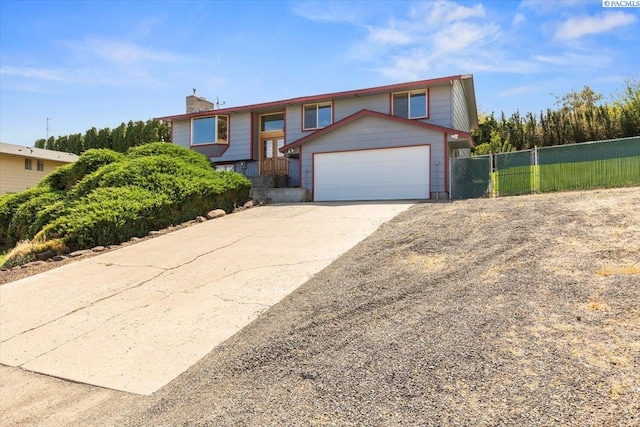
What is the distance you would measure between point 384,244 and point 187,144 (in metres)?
17.4

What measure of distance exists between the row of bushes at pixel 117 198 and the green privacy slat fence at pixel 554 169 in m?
8.62

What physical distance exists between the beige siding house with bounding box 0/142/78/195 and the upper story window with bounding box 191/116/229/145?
1209cm

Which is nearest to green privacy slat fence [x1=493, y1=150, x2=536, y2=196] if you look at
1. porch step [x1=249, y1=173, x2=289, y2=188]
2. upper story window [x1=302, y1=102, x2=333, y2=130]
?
upper story window [x1=302, y1=102, x2=333, y2=130]

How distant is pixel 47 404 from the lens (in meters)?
4.39

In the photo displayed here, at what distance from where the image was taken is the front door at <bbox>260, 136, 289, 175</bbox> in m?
20.8

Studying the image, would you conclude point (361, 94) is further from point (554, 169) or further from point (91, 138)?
point (91, 138)

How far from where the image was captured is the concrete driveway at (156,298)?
523 cm

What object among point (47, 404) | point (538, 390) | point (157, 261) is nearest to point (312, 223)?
point (157, 261)

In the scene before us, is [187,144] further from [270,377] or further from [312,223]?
[270,377]

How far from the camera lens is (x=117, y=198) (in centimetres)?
1250

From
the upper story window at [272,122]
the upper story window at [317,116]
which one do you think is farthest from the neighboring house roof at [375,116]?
the upper story window at [272,122]

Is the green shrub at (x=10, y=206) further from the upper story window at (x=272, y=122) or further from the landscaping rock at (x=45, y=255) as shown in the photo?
the upper story window at (x=272, y=122)

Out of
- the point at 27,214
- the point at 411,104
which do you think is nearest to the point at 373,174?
the point at 411,104

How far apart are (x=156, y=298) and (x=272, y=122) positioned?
15677 millimetres
